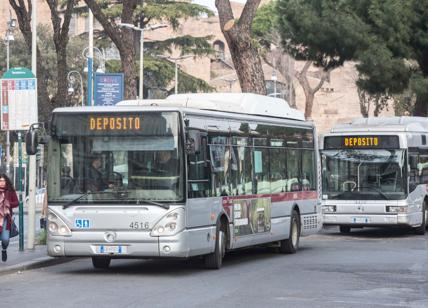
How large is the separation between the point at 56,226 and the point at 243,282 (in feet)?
9.94

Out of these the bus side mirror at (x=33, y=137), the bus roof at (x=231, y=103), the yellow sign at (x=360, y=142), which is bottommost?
the bus side mirror at (x=33, y=137)

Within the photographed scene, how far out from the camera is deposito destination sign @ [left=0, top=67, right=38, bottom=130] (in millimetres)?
19219

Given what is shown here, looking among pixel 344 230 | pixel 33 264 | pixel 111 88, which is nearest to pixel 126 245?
pixel 33 264

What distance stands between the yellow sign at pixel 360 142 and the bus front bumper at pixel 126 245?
11.2 meters

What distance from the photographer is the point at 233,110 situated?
18.0 metres

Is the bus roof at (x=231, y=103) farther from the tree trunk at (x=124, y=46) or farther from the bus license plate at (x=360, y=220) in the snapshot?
the bus license plate at (x=360, y=220)

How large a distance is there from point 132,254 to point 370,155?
12065 millimetres

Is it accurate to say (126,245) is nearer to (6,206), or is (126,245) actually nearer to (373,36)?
(6,206)

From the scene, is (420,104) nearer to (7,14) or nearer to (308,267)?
(308,267)

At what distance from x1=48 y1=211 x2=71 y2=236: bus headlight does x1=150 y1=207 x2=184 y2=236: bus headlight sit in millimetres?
1352

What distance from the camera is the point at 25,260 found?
1752 cm

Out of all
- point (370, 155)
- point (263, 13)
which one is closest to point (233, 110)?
point (370, 155)

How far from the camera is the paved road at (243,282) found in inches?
483

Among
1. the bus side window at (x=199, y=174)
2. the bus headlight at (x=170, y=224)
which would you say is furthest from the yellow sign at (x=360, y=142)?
the bus headlight at (x=170, y=224)
